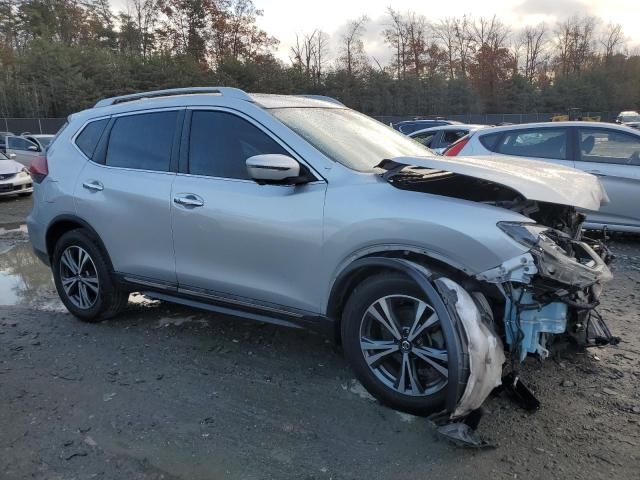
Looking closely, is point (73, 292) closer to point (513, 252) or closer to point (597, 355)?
point (513, 252)

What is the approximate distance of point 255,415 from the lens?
321cm

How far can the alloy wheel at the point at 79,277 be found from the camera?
15.3 ft

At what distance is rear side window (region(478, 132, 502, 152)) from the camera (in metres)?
7.76

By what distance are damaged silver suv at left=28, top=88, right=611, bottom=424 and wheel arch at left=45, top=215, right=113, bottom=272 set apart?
0.08ft

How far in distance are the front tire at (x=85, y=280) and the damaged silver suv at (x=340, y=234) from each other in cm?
2

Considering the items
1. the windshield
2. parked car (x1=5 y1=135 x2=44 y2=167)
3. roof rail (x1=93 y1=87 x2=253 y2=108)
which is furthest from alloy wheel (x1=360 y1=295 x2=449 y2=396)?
parked car (x1=5 y1=135 x2=44 y2=167)

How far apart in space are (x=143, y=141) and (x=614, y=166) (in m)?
5.77

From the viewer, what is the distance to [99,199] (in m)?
4.43

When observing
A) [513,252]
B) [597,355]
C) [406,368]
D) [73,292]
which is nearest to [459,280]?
[513,252]

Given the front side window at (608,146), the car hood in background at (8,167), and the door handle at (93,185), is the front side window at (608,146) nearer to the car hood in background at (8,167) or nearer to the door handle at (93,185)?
the door handle at (93,185)

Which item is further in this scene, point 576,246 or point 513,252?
point 576,246

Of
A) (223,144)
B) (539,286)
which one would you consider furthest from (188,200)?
(539,286)

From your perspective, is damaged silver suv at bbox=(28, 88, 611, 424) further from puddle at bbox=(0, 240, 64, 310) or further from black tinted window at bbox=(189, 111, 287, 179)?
puddle at bbox=(0, 240, 64, 310)

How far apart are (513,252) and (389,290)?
2.28 feet
